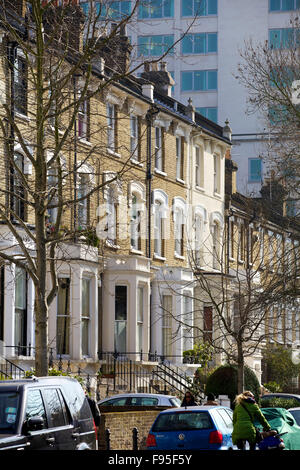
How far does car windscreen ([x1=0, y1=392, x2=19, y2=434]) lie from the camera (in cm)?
1441

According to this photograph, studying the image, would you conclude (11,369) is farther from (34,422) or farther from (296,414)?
(34,422)

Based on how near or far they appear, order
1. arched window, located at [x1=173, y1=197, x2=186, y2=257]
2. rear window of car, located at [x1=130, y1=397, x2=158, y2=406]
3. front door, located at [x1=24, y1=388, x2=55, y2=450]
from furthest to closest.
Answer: arched window, located at [x1=173, y1=197, x2=186, y2=257] → rear window of car, located at [x1=130, y1=397, x2=158, y2=406] → front door, located at [x1=24, y1=388, x2=55, y2=450]

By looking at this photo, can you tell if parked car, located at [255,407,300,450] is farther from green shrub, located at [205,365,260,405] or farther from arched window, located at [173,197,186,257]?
arched window, located at [173,197,186,257]

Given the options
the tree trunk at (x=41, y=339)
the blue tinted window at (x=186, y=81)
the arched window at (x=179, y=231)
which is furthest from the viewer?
the blue tinted window at (x=186, y=81)

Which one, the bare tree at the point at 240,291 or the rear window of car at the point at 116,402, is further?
the bare tree at the point at 240,291

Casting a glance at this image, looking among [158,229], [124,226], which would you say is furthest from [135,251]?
[158,229]

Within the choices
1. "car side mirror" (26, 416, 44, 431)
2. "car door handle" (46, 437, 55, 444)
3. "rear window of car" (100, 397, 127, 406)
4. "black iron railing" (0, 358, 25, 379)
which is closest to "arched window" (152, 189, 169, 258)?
"black iron railing" (0, 358, 25, 379)

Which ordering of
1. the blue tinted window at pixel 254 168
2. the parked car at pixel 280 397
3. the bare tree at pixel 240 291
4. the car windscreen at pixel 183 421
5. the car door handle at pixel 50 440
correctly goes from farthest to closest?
the blue tinted window at pixel 254 168, the parked car at pixel 280 397, the bare tree at pixel 240 291, the car windscreen at pixel 183 421, the car door handle at pixel 50 440

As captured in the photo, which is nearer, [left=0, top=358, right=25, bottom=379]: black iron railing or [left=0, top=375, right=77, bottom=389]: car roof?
[left=0, top=375, right=77, bottom=389]: car roof

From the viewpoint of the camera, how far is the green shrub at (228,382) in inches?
1368

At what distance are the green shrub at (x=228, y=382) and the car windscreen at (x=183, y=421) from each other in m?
14.4

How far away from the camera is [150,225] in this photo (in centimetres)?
4019

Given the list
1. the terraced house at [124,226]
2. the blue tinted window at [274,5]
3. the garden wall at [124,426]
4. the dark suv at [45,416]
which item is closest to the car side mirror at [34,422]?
the dark suv at [45,416]

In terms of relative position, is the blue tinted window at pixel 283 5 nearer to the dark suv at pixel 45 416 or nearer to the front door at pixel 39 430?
the dark suv at pixel 45 416
